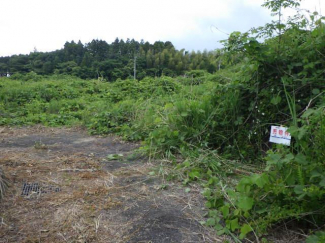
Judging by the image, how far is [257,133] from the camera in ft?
9.48

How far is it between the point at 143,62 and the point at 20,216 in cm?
2049

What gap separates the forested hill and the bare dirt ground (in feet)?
48.3

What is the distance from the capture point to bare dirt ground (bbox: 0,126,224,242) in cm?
166

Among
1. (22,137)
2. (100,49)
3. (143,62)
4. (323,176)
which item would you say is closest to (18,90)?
(22,137)

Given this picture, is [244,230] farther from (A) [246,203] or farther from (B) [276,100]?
(B) [276,100]

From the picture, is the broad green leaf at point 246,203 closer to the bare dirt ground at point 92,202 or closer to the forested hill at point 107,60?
the bare dirt ground at point 92,202

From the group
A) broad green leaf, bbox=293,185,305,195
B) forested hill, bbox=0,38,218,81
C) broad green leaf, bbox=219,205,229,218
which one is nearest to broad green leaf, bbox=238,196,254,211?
broad green leaf, bbox=219,205,229,218

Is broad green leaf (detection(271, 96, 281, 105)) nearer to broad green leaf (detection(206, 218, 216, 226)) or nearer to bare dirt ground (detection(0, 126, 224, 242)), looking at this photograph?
bare dirt ground (detection(0, 126, 224, 242))

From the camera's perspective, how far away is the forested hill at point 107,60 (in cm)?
1953

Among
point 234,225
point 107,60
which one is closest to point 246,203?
point 234,225

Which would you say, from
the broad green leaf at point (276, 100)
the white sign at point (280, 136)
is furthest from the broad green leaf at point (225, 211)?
the broad green leaf at point (276, 100)

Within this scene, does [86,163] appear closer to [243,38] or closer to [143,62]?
[243,38]

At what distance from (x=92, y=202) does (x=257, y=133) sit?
1.86 m

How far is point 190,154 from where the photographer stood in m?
2.91
